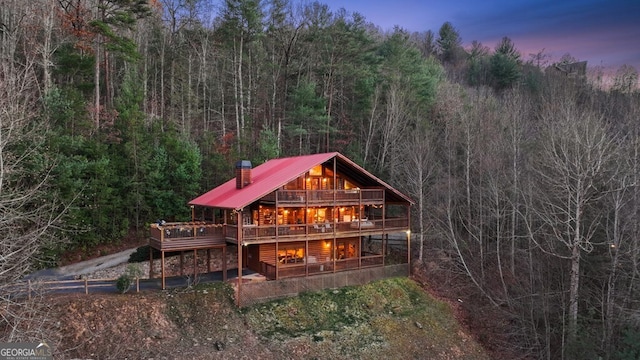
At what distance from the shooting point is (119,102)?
3016 cm

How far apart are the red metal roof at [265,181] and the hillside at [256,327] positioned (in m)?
4.83

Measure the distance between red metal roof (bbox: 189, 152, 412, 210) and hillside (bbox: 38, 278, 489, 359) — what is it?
483cm

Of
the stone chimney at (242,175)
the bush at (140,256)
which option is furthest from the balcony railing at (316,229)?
the bush at (140,256)

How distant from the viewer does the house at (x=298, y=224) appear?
22.5 metres

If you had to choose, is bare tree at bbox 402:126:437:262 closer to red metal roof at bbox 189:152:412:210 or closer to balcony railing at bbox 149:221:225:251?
red metal roof at bbox 189:152:412:210

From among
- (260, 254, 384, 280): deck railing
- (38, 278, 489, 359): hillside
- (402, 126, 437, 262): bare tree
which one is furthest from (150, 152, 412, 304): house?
(402, 126, 437, 262): bare tree

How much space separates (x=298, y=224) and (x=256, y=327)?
6864mm

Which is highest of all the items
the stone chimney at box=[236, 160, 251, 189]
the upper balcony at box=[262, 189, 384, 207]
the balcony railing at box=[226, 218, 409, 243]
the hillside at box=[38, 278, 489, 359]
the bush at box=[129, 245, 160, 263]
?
the stone chimney at box=[236, 160, 251, 189]

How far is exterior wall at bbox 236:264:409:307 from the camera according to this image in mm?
21250

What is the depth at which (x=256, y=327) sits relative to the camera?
19.5 m

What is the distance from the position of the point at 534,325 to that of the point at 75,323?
22214 mm

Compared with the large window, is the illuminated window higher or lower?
higher

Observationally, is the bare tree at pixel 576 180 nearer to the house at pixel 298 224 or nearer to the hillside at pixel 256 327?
the hillside at pixel 256 327

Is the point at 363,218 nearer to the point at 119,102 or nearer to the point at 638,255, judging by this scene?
the point at 638,255
